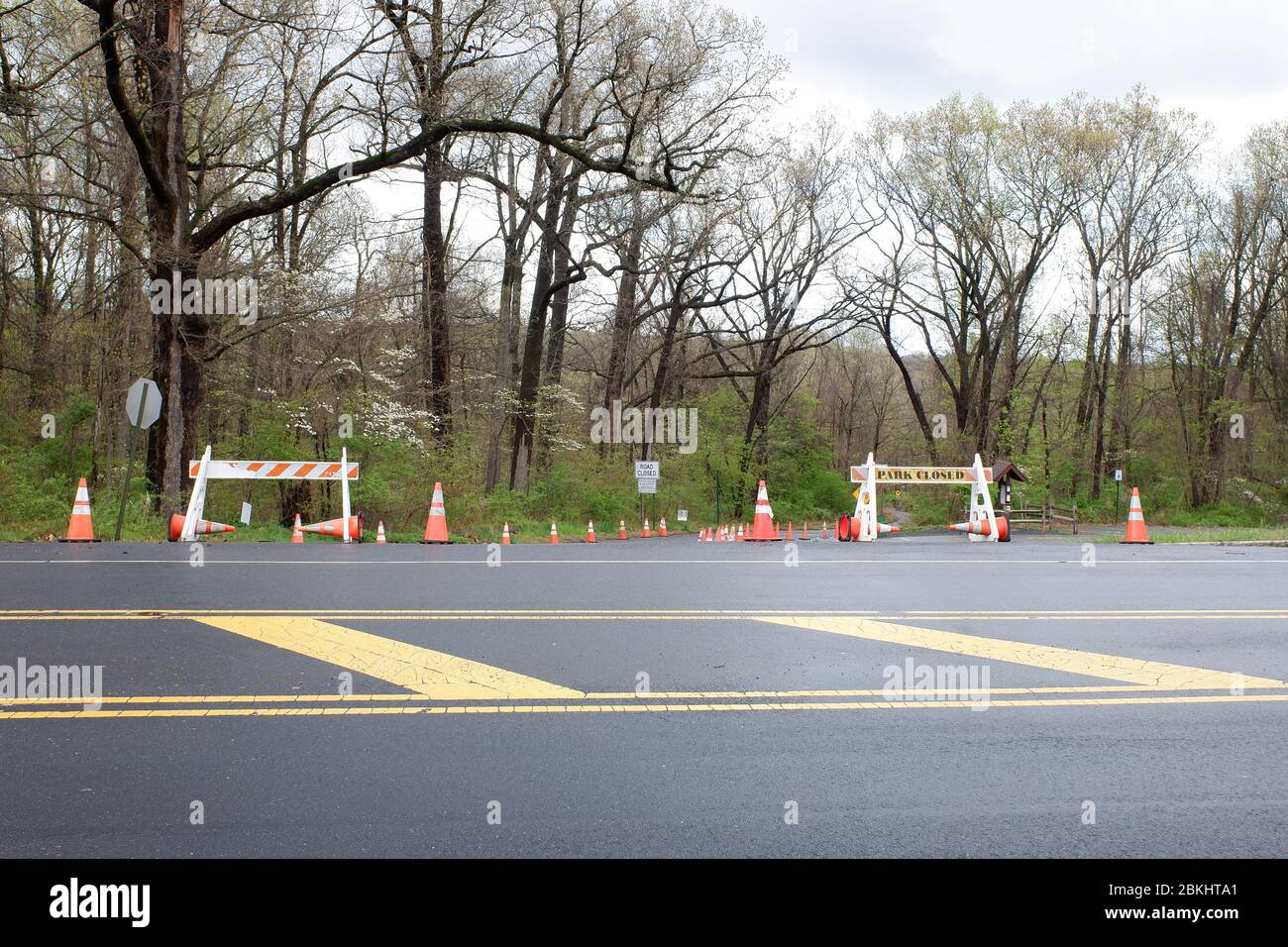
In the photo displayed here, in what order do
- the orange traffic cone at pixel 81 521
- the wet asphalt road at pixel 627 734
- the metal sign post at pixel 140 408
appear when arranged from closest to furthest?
1. the wet asphalt road at pixel 627 734
2. the orange traffic cone at pixel 81 521
3. the metal sign post at pixel 140 408

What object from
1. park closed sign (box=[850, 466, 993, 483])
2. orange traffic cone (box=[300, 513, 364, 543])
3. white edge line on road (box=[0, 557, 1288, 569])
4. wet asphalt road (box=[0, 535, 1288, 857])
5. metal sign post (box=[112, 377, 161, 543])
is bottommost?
wet asphalt road (box=[0, 535, 1288, 857])

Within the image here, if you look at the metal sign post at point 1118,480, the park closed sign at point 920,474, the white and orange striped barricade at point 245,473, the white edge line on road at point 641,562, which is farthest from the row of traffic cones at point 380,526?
the metal sign post at point 1118,480

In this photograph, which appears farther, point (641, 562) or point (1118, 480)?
point (1118, 480)

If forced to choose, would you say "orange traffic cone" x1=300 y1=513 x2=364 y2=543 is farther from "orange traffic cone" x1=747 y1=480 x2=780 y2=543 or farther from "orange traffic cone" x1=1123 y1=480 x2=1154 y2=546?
"orange traffic cone" x1=1123 y1=480 x2=1154 y2=546

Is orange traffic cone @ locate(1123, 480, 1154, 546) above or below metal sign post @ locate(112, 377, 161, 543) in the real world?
below

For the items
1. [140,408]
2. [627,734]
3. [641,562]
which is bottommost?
[627,734]

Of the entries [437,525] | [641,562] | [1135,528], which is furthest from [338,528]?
[1135,528]

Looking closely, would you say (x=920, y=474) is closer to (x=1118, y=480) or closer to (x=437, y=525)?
(x=437, y=525)

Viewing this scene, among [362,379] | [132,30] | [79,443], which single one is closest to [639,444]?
[362,379]

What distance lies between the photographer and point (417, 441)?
2467 centimetres

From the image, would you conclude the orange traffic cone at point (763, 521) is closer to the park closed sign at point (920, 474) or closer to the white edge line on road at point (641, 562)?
the park closed sign at point (920, 474)

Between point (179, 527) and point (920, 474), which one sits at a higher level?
point (920, 474)

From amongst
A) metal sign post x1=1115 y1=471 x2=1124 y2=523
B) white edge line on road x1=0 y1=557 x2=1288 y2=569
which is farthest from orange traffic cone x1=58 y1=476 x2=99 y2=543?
metal sign post x1=1115 y1=471 x2=1124 y2=523
